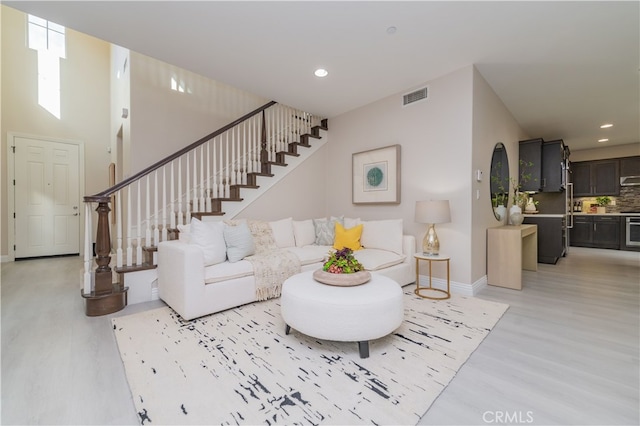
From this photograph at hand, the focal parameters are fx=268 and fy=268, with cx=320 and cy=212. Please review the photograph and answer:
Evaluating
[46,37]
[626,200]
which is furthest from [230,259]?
[626,200]

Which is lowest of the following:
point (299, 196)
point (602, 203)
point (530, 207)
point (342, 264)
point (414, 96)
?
point (342, 264)

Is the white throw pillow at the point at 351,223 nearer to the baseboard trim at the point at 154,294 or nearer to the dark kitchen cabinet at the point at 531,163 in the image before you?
the baseboard trim at the point at 154,294

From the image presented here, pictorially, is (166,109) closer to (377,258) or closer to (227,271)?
(227,271)

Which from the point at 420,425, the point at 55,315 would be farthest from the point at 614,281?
the point at 55,315

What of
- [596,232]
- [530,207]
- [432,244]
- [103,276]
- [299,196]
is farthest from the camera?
[596,232]

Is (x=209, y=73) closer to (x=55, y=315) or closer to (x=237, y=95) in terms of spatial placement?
(x=237, y=95)

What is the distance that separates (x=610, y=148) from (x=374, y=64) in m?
7.96

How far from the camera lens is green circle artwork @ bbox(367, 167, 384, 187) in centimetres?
417

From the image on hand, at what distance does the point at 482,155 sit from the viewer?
11.5 ft

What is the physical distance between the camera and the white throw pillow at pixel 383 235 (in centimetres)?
354

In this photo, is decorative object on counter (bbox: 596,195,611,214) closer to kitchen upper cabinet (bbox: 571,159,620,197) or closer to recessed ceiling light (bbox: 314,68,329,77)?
kitchen upper cabinet (bbox: 571,159,620,197)

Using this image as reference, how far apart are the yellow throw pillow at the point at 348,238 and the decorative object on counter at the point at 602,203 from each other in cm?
775

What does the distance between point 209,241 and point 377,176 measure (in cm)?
264

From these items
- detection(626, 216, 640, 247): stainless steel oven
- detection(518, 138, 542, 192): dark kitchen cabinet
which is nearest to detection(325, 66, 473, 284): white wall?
detection(518, 138, 542, 192): dark kitchen cabinet
